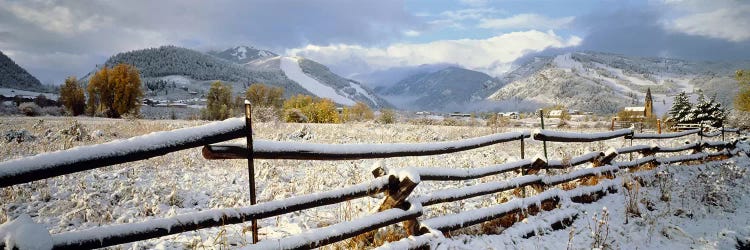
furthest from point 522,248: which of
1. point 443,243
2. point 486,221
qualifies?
point 443,243

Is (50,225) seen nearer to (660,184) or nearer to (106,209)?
(106,209)

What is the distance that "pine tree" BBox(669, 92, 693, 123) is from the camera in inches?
1860

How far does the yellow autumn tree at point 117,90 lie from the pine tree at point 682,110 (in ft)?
269

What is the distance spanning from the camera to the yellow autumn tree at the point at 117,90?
223 ft

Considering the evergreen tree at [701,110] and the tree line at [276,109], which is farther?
the evergreen tree at [701,110]

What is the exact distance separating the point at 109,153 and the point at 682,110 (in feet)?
209

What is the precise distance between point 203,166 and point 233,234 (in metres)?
5.92

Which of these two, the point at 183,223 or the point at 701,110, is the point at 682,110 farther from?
the point at 183,223

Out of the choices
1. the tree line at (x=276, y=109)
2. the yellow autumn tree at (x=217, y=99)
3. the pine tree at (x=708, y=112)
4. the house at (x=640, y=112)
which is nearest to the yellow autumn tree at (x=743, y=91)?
the pine tree at (x=708, y=112)

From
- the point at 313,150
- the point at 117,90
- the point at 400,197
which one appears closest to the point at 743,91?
the point at 400,197

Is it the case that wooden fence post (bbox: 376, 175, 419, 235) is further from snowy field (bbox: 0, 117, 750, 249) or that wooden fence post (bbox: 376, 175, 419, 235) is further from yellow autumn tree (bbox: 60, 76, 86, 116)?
yellow autumn tree (bbox: 60, 76, 86, 116)

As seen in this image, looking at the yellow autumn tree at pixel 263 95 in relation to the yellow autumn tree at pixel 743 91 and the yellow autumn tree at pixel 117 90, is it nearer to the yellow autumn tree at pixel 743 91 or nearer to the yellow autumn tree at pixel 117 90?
the yellow autumn tree at pixel 117 90

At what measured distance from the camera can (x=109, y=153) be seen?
2.51m

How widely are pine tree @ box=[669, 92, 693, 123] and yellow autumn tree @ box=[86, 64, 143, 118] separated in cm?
8194
